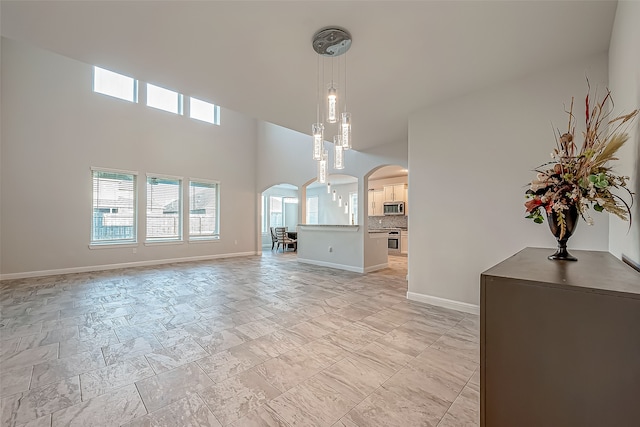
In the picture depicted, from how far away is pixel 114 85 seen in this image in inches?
261

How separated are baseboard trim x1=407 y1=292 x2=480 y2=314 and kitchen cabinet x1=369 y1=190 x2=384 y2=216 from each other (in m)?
6.33

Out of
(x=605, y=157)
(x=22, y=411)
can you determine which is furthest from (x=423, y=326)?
(x=22, y=411)

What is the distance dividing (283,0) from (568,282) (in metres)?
2.35

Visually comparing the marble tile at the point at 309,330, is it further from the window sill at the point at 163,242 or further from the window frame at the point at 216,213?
the window frame at the point at 216,213

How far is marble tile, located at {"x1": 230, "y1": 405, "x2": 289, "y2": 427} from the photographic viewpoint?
1.55 meters

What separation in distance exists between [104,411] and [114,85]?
7664 millimetres

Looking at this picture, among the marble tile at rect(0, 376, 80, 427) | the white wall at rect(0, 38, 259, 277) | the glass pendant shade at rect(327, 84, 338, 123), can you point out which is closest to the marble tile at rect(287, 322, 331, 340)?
the marble tile at rect(0, 376, 80, 427)

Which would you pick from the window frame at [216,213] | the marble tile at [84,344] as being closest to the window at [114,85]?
the window frame at [216,213]

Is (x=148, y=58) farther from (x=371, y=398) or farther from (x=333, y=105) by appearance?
(x=371, y=398)

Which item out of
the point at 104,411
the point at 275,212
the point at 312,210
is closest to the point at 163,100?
the point at 275,212

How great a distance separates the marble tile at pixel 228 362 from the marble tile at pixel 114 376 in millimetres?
412

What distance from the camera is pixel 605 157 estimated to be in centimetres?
132

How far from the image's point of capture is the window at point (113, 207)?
6.34m

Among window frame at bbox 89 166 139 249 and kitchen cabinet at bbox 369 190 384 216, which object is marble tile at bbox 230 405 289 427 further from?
kitchen cabinet at bbox 369 190 384 216
